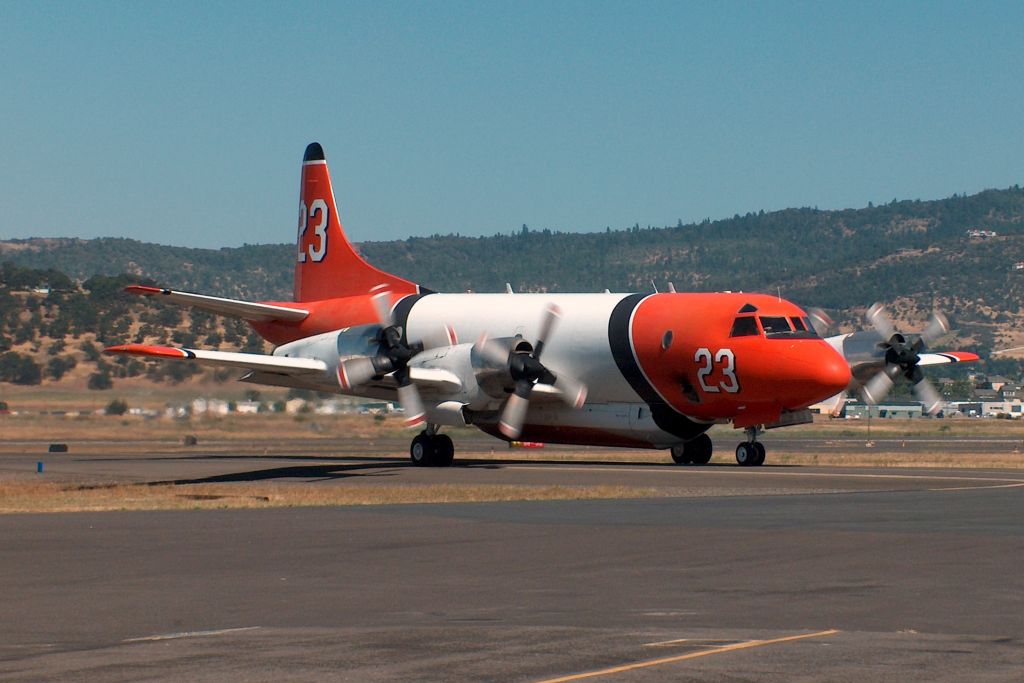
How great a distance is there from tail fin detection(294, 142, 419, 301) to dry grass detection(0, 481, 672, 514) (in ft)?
58.7

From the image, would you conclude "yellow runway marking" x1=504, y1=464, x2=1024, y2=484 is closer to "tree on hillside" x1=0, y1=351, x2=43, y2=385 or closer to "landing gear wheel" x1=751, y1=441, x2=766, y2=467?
"landing gear wheel" x1=751, y1=441, x2=766, y2=467

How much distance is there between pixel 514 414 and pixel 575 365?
3.35 meters

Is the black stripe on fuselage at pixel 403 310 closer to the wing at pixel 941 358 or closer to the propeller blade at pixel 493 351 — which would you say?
the propeller blade at pixel 493 351

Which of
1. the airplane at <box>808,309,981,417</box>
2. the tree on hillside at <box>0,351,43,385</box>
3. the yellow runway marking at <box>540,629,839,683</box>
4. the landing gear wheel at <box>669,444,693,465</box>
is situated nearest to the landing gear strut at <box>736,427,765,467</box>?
the landing gear wheel at <box>669,444,693,465</box>

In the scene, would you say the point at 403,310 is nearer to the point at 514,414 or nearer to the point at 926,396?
the point at 514,414

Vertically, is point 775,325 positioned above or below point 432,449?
above

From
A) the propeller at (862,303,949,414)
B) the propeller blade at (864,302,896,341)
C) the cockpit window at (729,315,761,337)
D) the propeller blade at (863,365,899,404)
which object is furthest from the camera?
the propeller blade at (864,302,896,341)

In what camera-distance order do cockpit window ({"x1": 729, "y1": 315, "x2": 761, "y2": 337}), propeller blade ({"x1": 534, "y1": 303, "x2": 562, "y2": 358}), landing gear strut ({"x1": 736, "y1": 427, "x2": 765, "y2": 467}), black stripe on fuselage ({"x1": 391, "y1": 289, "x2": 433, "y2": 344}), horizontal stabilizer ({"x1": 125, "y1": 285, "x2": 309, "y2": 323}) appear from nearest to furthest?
cockpit window ({"x1": 729, "y1": 315, "x2": 761, "y2": 337}) → propeller blade ({"x1": 534, "y1": 303, "x2": 562, "y2": 358}) → landing gear strut ({"x1": 736, "y1": 427, "x2": 765, "y2": 467}) → horizontal stabilizer ({"x1": 125, "y1": 285, "x2": 309, "y2": 323}) → black stripe on fuselage ({"x1": 391, "y1": 289, "x2": 433, "y2": 344})

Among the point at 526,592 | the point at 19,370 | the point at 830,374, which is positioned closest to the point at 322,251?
the point at 830,374

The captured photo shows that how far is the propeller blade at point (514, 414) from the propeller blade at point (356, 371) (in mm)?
3842

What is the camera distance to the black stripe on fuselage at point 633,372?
4391cm

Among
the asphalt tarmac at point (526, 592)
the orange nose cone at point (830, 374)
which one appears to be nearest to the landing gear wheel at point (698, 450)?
the orange nose cone at point (830, 374)

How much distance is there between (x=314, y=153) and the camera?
182ft

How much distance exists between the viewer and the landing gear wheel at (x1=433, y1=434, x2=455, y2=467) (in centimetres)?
4553
